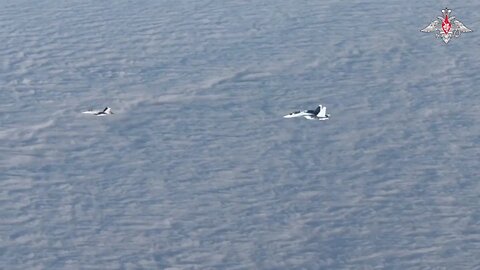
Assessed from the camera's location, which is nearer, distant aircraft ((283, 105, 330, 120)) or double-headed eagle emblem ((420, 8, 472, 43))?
distant aircraft ((283, 105, 330, 120))

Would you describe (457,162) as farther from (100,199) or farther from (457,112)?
(100,199)

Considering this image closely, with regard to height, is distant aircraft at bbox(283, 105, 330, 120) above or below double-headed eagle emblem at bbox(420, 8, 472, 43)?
above

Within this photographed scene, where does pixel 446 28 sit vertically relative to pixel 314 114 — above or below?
below

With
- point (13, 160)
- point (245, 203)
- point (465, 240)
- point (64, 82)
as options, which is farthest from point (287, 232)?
point (64, 82)

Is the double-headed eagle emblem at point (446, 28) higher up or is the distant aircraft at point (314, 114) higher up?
the distant aircraft at point (314, 114)

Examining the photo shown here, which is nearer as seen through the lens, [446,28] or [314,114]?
[314,114]
